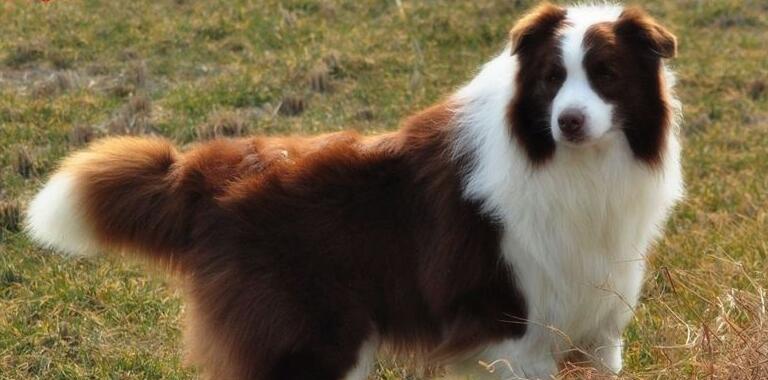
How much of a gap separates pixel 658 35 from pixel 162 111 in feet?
20.1

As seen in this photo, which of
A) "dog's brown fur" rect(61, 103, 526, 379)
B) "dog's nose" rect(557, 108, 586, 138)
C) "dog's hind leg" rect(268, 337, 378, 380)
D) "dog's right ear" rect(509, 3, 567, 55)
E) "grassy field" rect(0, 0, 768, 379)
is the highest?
"dog's right ear" rect(509, 3, 567, 55)

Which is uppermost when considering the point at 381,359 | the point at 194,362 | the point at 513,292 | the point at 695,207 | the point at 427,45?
the point at 513,292

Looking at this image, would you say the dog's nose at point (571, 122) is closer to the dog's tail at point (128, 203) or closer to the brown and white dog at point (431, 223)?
the brown and white dog at point (431, 223)

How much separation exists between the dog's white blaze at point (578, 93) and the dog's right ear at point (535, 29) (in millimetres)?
68

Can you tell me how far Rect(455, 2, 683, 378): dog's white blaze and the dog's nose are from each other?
0.23 metres

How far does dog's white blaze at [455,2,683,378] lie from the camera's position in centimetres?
452

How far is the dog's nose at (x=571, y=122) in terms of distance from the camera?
13.8 ft

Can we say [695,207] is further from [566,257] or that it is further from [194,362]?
[194,362]

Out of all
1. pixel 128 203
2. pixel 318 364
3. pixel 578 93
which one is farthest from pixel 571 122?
pixel 128 203

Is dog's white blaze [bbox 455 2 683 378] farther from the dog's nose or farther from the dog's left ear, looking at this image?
the dog's nose

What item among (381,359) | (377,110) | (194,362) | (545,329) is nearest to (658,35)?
(545,329)

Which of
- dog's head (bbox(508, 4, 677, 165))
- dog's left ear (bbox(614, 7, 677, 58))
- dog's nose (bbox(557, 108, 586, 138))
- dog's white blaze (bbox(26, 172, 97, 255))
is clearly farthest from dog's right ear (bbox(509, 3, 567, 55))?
dog's white blaze (bbox(26, 172, 97, 255))

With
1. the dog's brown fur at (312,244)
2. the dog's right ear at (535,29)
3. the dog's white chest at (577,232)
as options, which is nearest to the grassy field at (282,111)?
the dog's white chest at (577,232)

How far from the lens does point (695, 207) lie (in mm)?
7863
